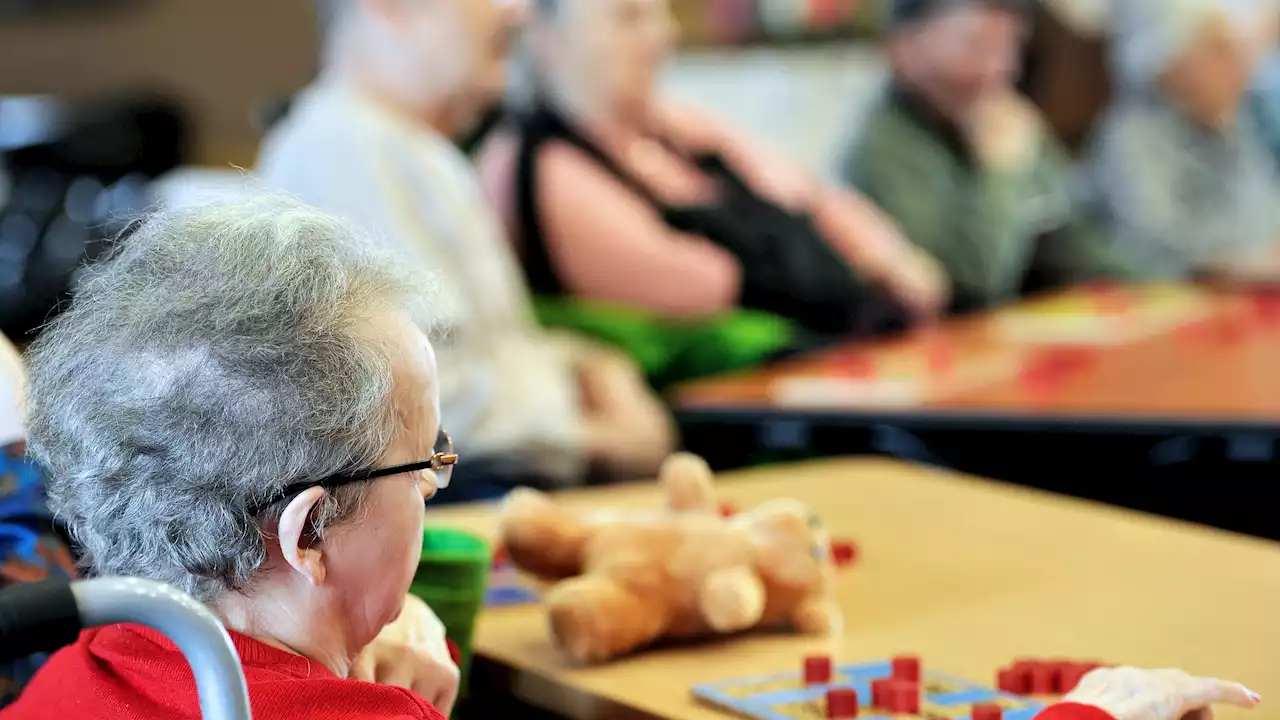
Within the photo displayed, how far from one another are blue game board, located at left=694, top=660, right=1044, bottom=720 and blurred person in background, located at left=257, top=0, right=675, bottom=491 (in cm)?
110

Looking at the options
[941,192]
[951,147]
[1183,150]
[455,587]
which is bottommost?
[455,587]

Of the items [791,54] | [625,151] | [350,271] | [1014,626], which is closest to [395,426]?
[350,271]

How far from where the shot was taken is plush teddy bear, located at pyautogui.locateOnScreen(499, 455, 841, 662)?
1.22 metres

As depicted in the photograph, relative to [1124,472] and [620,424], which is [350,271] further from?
[1124,472]

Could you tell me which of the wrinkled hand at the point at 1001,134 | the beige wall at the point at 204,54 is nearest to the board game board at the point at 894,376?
the wrinkled hand at the point at 1001,134

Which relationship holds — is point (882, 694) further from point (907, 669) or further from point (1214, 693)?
point (1214, 693)

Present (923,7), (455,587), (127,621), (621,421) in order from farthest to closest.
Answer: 1. (923,7)
2. (621,421)
3. (455,587)
4. (127,621)

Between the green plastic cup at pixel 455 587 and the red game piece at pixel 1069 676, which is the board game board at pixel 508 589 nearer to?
the green plastic cup at pixel 455 587

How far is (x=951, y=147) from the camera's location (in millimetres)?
3889

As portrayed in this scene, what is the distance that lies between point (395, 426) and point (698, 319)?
6.73ft

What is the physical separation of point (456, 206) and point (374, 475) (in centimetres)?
147

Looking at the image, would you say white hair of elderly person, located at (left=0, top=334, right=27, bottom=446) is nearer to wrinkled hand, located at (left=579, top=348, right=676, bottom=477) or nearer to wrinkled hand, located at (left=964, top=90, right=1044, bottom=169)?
wrinkled hand, located at (left=579, top=348, right=676, bottom=477)

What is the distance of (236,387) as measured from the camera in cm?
89

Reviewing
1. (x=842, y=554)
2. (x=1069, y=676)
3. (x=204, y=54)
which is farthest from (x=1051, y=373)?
(x=204, y=54)
